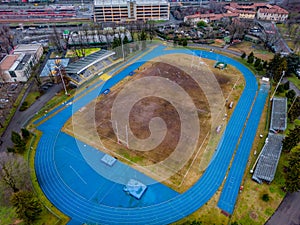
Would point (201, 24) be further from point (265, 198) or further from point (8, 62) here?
point (265, 198)

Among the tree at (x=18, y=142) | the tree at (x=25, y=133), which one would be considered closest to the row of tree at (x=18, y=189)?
the tree at (x=18, y=142)

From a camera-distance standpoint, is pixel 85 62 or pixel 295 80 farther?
pixel 85 62

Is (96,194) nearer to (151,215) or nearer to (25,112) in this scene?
(151,215)

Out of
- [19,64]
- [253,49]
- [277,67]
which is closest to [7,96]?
[19,64]

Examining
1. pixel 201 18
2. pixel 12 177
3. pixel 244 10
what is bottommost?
pixel 12 177

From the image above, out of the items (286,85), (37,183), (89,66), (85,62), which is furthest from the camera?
(85,62)

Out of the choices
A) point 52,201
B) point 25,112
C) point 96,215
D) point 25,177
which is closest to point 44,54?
point 25,112

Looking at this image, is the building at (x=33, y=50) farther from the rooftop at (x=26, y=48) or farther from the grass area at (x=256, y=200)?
the grass area at (x=256, y=200)
